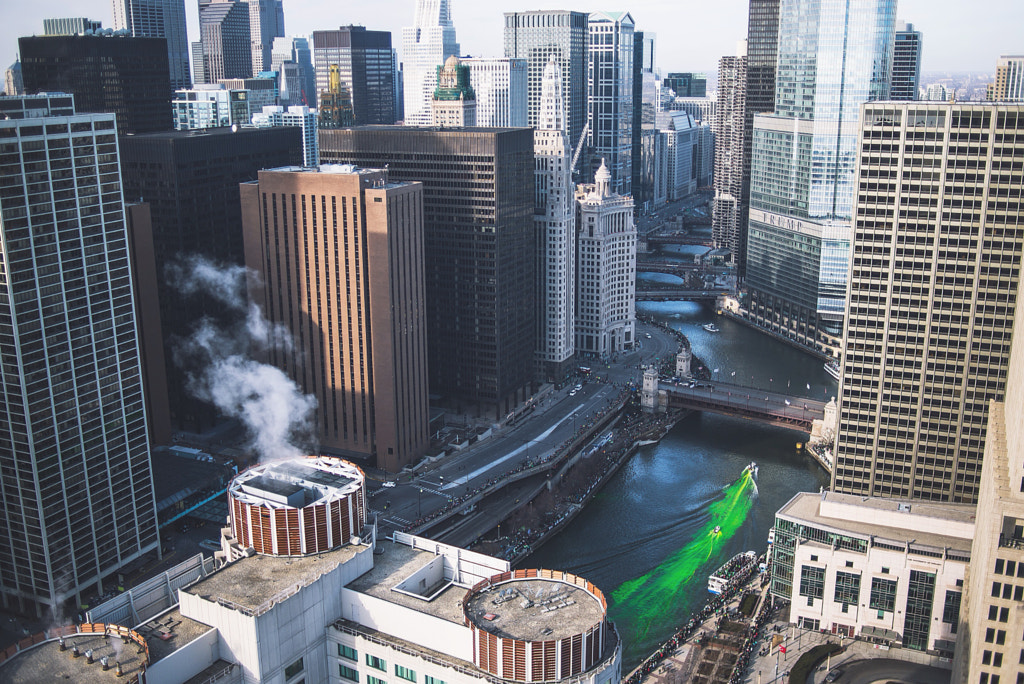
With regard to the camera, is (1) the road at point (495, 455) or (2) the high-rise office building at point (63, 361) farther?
(1) the road at point (495, 455)

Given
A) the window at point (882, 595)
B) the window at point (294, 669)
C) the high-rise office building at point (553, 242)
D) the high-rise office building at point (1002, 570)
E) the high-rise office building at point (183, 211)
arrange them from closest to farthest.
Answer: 1. the window at point (294, 669)
2. the high-rise office building at point (1002, 570)
3. the window at point (882, 595)
4. the high-rise office building at point (183, 211)
5. the high-rise office building at point (553, 242)

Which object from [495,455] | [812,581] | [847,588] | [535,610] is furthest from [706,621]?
[535,610]

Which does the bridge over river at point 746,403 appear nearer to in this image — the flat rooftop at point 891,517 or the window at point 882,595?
the flat rooftop at point 891,517

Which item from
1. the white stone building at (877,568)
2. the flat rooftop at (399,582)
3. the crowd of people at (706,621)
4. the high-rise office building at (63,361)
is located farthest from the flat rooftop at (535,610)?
the high-rise office building at (63,361)

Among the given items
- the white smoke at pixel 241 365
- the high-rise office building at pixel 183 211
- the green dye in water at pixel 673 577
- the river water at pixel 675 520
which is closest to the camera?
the green dye in water at pixel 673 577

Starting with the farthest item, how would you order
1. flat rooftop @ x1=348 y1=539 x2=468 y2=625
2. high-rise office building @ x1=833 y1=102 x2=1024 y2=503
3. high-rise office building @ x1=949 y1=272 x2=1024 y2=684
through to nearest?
1. high-rise office building @ x1=833 y1=102 x2=1024 y2=503
2. high-rise office building @ x1=949 y1=272 x2=1024 y2=684
3. flat rooftop @ x1=348 y1=539 x2=468 y2=625

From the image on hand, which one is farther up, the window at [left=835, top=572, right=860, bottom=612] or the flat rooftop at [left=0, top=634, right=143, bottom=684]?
the flat rooftop at [left=0, top=634, right=143, bottom=684]

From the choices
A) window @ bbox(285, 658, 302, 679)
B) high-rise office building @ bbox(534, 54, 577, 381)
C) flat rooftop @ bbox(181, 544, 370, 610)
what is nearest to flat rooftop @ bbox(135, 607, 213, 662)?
flat rooftop @ bbox(181, 544, 370, 610)

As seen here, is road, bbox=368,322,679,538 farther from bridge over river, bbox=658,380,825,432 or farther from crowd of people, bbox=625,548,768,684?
crowd of people, bbox=625,548,768,684
